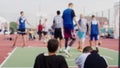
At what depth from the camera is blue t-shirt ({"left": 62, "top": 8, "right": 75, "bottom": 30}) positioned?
13.6 m

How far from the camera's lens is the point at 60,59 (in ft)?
18.6

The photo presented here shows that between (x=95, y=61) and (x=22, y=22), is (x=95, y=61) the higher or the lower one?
the lower one

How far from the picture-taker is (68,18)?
1366cm

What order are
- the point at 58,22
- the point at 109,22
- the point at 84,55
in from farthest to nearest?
the point at 109,22
the point at 58,22
the point at 84,55

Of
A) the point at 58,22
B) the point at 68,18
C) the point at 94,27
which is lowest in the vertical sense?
the point at 94,27

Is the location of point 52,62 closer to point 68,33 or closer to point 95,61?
point 95,61

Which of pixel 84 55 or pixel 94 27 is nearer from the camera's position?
pixel 84 55

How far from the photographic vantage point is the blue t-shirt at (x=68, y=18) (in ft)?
44.6

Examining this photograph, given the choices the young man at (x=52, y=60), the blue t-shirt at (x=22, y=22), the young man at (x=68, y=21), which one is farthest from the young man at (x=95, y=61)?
the blue t-shirt at (x=22, y=22)

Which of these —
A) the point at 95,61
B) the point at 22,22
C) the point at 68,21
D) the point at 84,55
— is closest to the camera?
the point at 95,61

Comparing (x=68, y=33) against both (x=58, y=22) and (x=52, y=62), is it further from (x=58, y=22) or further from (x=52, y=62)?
(x=52, y=62)

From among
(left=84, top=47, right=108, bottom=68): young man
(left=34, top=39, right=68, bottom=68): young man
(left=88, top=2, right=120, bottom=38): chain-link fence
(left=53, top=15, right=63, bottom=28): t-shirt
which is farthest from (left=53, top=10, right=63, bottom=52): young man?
(left=88, top=2, right=120, bottom=38): chain-link fence

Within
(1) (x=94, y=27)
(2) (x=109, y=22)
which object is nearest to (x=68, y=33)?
(1) (x=94, y=27)

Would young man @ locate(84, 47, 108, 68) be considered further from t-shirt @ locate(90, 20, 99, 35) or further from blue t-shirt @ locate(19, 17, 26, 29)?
blue t-shirt @ locate(19, 17, 26, 29)
